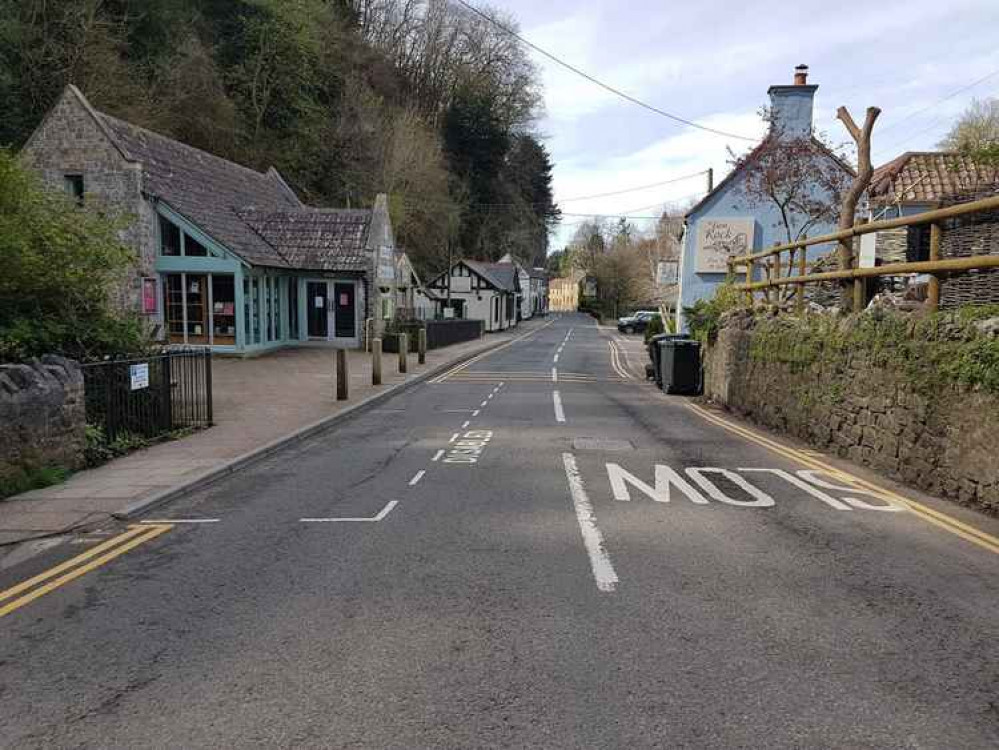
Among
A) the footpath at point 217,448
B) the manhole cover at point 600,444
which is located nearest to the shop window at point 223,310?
the footpath at point 217,448

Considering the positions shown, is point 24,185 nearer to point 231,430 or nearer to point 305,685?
point 231,430

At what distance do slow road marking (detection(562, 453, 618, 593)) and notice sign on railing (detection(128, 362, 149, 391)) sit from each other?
648 cm

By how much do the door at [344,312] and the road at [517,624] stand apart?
21572 mm

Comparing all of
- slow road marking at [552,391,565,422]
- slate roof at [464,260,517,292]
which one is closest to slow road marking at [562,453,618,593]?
slow road marking at [552,391,565,422]

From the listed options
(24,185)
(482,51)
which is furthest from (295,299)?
(482,51)

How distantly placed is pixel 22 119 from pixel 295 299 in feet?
43.2

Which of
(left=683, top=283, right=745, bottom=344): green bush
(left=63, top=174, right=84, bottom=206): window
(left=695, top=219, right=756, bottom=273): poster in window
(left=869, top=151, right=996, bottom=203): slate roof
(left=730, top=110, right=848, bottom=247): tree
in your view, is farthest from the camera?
(left=695, top=219, right=756, bottom=273): poster in window

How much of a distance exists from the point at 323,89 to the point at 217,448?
43690mm

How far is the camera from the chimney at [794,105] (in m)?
26.9

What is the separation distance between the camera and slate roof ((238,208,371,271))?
28875mm

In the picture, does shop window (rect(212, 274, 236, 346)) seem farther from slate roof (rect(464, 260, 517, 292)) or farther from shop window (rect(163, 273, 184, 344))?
slate roof (rect(464, 260, 517, 292))

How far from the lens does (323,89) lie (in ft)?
160

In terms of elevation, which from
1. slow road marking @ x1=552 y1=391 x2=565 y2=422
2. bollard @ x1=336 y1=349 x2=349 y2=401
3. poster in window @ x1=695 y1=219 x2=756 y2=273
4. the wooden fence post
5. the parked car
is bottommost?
slow road marking @ x1=552 y1=391 x2=565 y2=422

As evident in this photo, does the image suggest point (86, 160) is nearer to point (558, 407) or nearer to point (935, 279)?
point (558, 407)
